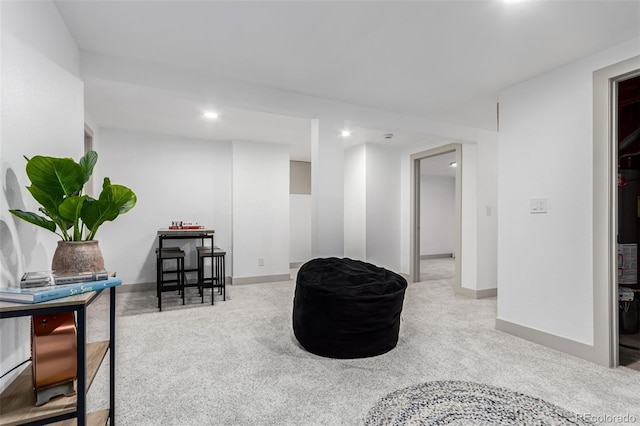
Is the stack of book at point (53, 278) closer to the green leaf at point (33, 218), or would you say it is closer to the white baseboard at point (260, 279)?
the green leaf at point (33, 218)

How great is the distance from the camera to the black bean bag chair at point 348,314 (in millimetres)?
2482

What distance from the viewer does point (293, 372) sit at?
7.52ft

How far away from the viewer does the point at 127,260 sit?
4.72 m

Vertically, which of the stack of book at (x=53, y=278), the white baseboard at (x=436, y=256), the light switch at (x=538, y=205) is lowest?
the white baseboard at (x=436, y=256)

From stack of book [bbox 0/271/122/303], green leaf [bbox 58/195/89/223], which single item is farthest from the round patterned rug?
green leaf [bbox 58/195/89/223]

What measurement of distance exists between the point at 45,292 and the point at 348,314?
1849mm

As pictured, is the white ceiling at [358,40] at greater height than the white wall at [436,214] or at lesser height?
greater

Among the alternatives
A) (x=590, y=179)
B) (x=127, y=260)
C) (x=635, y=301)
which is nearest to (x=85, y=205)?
(x=590, y=179)

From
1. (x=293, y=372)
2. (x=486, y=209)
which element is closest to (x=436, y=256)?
(x=486, y=209)

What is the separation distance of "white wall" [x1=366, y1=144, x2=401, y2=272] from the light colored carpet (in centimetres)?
208

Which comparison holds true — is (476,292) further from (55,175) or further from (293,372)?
(55,175)

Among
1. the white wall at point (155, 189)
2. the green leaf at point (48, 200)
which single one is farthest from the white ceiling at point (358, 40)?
the white wall at point (155, 189)

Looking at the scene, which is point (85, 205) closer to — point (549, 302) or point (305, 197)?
point (549, 302)

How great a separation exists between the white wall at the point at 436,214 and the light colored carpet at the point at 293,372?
5315 millimetres
